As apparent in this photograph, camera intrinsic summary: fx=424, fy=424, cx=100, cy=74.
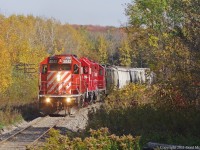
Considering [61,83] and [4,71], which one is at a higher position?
[4,71]

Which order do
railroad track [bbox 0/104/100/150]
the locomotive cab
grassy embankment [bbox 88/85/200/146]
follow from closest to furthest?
grassy embankment [bbox 88/85/200/146] < railroad track [bbox 0/104/100/150] < the locomotive cab

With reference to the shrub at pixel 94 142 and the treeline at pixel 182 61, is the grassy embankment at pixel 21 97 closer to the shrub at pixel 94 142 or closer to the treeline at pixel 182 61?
the treeline at pixel 182 61

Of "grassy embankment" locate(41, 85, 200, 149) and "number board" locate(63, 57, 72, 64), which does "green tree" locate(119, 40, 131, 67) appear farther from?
"grassy embankment" locate(41, 85, 200, 149)

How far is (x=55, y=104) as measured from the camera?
22953 millimetres

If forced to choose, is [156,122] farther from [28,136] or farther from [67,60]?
[67,60]

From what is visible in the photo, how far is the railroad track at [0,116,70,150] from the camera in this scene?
13898 mm

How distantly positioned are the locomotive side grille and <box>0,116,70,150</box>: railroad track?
2.32 m

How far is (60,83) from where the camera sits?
23.3 meters

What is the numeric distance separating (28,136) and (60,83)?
7.47 m

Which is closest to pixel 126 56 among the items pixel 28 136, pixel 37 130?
pixel 37 130

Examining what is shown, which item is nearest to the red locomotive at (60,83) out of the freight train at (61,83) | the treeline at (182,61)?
the freight train at (61,83)

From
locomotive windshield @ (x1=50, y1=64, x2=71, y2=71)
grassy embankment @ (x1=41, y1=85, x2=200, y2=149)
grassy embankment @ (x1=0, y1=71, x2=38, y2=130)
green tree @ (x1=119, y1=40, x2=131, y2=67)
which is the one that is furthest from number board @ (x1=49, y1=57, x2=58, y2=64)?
green tree @ (x1=119, y1=40, x2=131, y2=67)

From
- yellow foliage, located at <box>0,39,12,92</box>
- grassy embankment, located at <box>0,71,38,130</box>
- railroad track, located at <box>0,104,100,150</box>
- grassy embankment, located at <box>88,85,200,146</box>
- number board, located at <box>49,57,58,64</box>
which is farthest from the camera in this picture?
yellow foliage, located at <box>0,39,12,92</box>

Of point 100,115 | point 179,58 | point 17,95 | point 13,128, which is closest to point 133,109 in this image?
point 100,115
